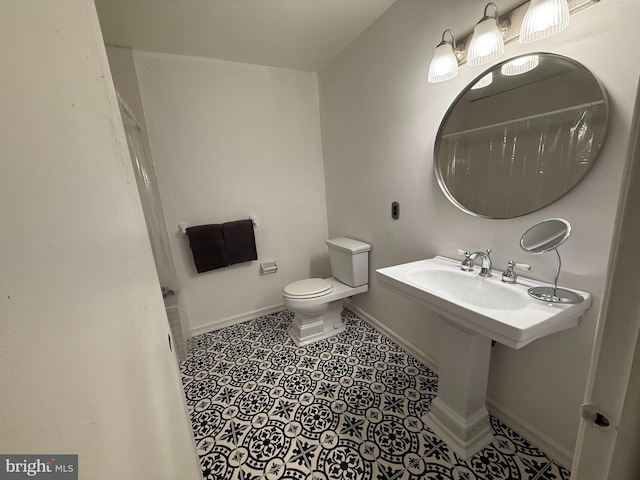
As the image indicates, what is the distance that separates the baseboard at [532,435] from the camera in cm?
108

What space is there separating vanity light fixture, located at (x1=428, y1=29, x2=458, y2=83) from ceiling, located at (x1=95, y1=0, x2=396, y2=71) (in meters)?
0.56

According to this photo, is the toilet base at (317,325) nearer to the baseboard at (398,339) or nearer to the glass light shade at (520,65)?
the baseboard at (398,339)

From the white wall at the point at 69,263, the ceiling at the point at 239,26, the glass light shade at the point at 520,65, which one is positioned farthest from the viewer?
the ceiling at the point at 239,26

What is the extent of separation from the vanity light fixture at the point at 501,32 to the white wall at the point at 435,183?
51mm

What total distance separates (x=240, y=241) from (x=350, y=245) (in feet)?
3.17

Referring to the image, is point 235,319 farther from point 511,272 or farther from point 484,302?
point 511,272

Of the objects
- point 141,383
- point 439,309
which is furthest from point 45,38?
point 439,309

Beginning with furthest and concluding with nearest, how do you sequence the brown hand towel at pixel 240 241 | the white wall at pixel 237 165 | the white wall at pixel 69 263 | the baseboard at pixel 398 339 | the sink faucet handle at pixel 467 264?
1. the brown hand towel at pixel 240 241
2. the white wall at pixel 237 165
3. the baseboard at pixel 398 339
4. the sink faucet handle at pixel 467 264
5. the white wall at pixel 69 263

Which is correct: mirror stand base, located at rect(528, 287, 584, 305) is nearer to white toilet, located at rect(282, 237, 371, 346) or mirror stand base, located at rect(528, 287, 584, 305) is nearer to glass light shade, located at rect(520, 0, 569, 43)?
glass light shade, located at rect(520, 0, 569, 43)

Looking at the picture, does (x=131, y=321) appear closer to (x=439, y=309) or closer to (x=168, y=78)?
(x=439, y=309)

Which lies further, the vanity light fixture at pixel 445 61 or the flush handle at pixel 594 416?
the vanity light fixture at pixel 445 61

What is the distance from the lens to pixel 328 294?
1983 millimetres

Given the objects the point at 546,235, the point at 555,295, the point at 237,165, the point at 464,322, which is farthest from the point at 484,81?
the point at 237,165

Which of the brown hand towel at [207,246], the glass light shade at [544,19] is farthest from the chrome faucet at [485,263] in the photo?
the brown hand towel at [207,246]
